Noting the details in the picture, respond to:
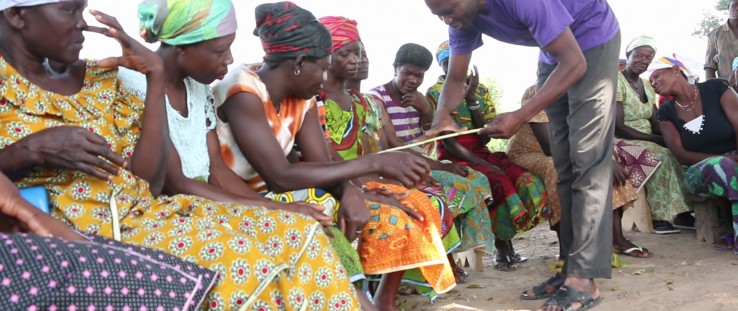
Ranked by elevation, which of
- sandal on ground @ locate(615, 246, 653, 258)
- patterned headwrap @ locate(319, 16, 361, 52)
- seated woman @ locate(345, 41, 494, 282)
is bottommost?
sandal on ground @ locate(615, 246, 653, 258)

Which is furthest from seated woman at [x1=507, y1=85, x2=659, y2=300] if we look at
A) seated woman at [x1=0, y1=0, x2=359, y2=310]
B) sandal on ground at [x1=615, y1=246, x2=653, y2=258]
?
seated woman at [x1=0, y1=0, x2=359, y2=310]

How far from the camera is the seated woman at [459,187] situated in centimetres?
466

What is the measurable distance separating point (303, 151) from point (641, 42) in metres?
3.99

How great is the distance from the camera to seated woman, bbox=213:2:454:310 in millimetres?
3221

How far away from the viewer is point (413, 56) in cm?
537

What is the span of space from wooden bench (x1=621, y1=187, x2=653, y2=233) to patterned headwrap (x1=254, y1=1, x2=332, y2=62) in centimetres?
365

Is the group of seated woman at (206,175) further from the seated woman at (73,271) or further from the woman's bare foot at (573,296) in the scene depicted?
the woman's bare foot at (573,296)

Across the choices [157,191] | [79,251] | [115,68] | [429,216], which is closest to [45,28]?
[115,68]

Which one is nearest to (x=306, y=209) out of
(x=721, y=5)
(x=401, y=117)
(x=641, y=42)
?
(x=401, y=117)

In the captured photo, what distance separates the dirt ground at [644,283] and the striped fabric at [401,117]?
1022 mm

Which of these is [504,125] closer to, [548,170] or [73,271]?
[548,170]

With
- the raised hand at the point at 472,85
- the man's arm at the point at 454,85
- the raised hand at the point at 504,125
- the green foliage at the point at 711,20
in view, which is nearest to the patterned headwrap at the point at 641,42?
the raised hand at the point at 472,85

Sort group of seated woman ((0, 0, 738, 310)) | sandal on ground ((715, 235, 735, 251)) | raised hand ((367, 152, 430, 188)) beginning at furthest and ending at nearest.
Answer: sandal on ground ((715, 235, 735, 251)), raised hand ((367, 152, 430, 188)), group of seated woman ((0, 0, 738, 310))

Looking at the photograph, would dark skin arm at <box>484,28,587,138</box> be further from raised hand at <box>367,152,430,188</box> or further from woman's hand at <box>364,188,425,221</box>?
raised hand at <box>367,152,430,188</box>
